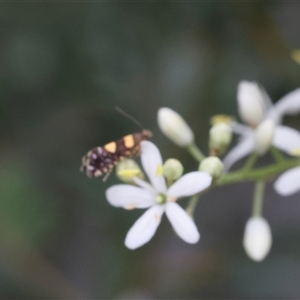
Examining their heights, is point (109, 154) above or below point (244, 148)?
below

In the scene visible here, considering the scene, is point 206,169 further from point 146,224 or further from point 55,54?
point 55,54

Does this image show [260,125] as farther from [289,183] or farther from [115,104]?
[115,104]

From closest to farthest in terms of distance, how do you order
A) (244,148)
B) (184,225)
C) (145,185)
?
(184,225) < (145,185) < (244,148)

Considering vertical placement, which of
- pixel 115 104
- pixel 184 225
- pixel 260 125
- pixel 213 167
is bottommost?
pixel 184 225

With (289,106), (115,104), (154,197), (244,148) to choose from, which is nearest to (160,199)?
(154,197)

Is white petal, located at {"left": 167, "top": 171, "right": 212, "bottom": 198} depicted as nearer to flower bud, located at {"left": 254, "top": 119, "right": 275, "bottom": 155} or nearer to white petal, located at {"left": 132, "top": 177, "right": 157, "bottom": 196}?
white petal, located at {"left": 132, "top": 177, "right": 157, "bottom": 196}
